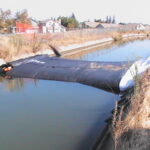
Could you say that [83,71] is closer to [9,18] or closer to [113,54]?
[113,54]

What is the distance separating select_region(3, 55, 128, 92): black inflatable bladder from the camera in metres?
8.95

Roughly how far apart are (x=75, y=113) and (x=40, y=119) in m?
0.92

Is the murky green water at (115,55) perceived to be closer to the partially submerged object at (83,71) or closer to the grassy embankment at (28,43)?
the grassy embankment at (28,43)

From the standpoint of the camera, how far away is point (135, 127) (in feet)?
14.4

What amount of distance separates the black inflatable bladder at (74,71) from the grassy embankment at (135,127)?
337 centimetres

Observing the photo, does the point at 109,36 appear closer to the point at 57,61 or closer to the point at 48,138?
the point at 57,61

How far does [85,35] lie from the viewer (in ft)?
93.7

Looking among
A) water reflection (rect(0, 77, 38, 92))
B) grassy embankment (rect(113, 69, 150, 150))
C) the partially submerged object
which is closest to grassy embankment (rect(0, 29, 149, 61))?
the partially submerged object

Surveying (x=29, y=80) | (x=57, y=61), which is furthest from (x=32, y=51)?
(x=29, y=80)

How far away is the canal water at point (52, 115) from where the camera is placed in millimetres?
5423

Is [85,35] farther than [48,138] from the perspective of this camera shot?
Yes

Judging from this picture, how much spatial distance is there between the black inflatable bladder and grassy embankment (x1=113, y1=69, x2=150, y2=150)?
3.37 meters

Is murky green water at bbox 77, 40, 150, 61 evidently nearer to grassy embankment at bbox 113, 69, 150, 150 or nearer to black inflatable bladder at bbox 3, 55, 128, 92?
black inflatable bladder at bbox 3, 55, 128, 92

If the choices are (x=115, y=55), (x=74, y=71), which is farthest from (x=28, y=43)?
(x=74, y=71)
